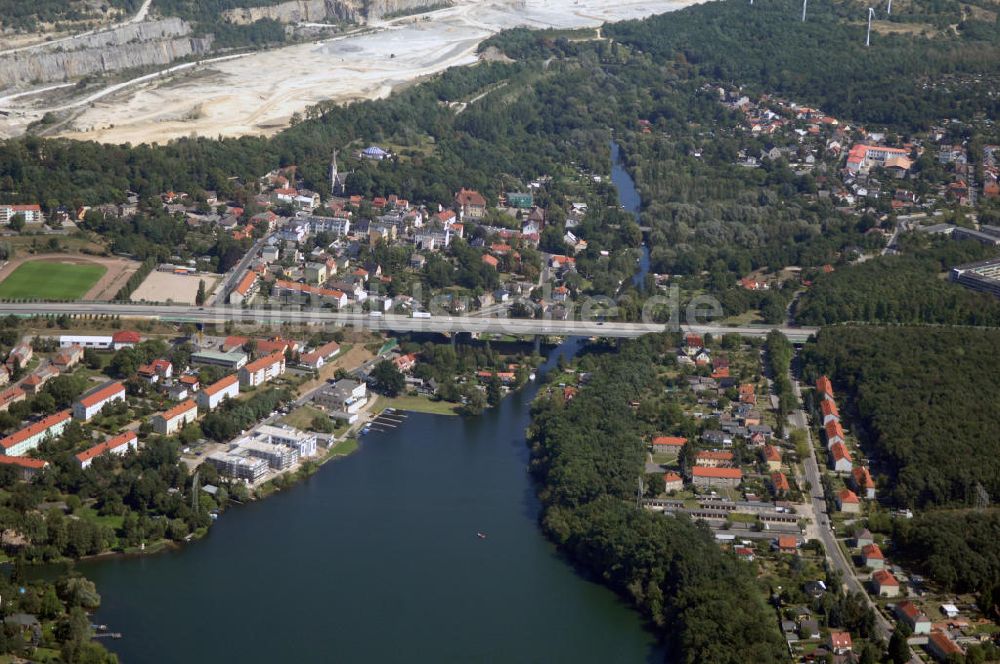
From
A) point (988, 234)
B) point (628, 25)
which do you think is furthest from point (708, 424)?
point (628, 25)

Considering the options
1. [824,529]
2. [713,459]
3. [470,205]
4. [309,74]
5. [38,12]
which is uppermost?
[38,12]

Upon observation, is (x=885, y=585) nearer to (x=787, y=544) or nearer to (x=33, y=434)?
(x=787, y=544)

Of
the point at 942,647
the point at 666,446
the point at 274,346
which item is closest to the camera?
the point at 942,647

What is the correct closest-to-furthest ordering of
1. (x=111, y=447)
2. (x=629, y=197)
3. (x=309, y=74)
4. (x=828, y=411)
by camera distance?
(x=111, y=447), (x=828, y=411), (x=629, y=197), (x=309, y=74)

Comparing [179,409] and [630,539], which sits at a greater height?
[179,409]

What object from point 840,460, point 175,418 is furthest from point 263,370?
point 840,460

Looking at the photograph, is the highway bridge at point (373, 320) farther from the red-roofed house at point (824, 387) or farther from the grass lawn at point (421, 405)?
the red-roofed house at point (824, 387)

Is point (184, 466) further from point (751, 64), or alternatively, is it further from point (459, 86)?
point (751, 64)
